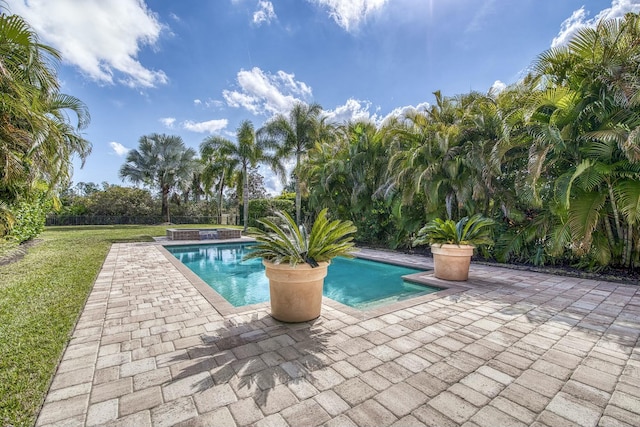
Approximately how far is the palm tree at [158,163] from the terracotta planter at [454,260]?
2462 centimetres

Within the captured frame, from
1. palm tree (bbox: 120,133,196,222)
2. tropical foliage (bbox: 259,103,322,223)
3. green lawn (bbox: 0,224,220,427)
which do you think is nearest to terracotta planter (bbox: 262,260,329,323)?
green lawn (bbox: 0,224,220,427)

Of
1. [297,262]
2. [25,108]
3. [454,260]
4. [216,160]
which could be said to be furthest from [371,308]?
[216,160]

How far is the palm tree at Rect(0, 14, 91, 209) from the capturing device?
464 cm

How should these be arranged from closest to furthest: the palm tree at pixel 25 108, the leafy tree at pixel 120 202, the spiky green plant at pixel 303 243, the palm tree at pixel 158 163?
1. the spiky green plant at pixel 303 243
2. the palm tree at pixel 25 108
3. the leafy tree at pixel 120 202
4. the palm tree at pixel 158 163

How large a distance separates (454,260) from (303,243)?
12.5ft

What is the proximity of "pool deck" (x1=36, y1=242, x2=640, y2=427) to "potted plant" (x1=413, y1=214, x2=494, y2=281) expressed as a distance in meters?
1.43

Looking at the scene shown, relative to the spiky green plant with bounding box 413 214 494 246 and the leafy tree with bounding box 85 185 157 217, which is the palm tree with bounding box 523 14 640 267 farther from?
the leafy tree with bounding box 85 185 157 217

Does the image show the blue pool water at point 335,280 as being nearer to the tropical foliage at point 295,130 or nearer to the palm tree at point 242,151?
the palm tree at point 242,151

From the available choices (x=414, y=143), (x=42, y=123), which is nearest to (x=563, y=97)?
(x=414, y=143)

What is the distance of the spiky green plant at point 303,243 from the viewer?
356cm

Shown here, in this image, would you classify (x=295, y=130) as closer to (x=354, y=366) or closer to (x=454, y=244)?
(x=454, y=244)

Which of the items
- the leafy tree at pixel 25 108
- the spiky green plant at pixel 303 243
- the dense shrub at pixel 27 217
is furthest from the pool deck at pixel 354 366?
the dense shrub at pixel 27 217

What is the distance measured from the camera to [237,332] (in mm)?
3223

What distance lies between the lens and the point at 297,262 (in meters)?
3.43
